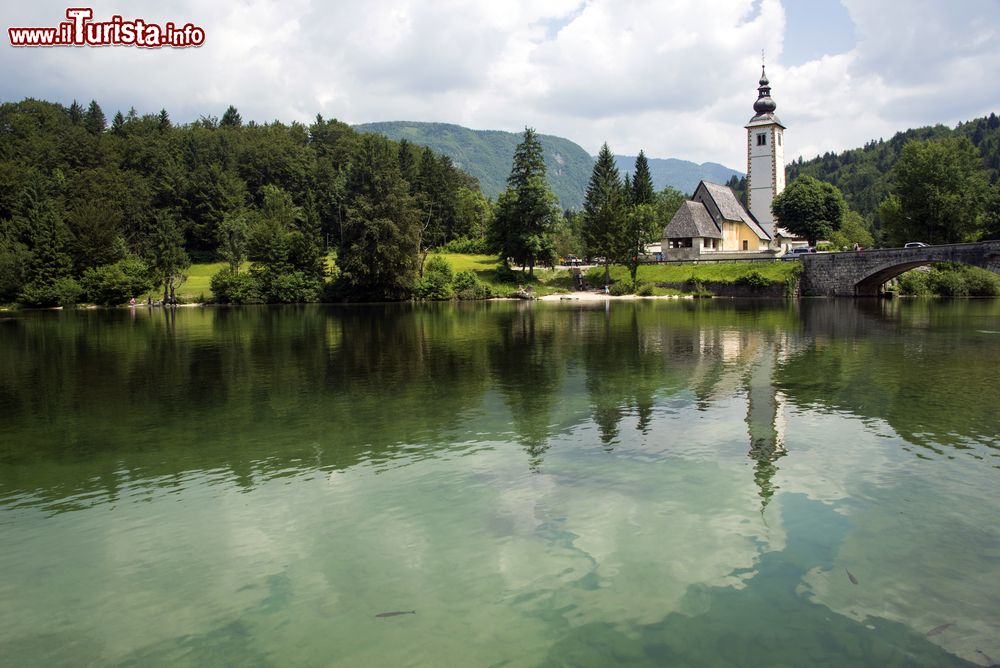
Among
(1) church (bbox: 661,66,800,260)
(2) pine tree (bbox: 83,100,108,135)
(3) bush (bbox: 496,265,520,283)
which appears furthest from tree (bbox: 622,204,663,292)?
(2) pine tree (bbox: 83,100,108,135)

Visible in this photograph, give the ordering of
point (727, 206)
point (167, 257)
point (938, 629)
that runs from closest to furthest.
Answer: point (938, 629) → point (167, 257) → point (727, 206)

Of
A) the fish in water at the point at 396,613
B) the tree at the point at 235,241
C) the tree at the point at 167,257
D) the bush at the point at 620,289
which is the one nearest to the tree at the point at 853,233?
the bush at the point at 620,289

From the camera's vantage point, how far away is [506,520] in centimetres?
1170

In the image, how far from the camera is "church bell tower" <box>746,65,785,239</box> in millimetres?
109750

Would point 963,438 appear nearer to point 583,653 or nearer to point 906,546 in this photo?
point 906,546

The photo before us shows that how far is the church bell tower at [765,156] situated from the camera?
10975cm

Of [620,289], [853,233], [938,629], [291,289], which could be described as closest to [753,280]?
[620,289]

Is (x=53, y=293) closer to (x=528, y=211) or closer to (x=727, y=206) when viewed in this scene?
(x=528, y=211)

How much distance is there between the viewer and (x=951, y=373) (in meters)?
25.2

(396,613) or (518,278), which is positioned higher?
(518,278)

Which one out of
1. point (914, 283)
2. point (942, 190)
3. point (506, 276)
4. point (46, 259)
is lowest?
point (914, 283)

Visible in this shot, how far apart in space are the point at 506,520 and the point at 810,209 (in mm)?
106522

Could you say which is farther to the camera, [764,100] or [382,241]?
[764,100]

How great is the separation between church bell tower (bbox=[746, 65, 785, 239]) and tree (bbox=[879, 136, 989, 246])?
68.9 feet
